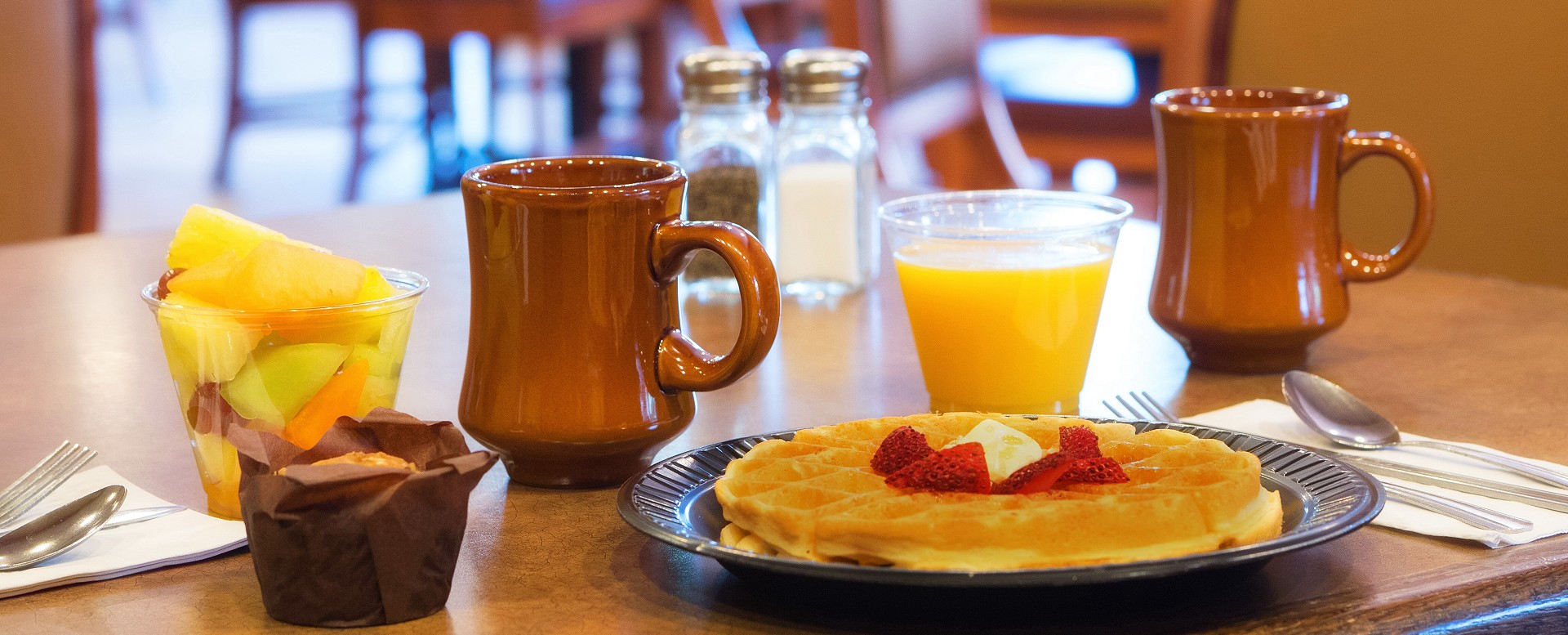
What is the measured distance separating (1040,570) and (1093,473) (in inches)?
3.6

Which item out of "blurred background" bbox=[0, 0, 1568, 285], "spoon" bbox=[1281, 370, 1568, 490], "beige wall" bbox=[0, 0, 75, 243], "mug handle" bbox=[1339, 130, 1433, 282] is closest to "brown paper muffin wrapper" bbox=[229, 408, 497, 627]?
"spoon" bbox=[1281, 370, 1568, 490]

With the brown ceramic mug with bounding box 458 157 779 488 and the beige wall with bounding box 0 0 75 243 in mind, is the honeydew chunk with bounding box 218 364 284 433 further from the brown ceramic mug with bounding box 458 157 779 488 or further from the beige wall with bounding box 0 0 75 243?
the beige wall with bounding box 0 0 75 243

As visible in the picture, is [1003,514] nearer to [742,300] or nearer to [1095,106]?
[742,300]

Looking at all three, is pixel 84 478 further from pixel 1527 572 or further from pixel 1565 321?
pixel 1565 321

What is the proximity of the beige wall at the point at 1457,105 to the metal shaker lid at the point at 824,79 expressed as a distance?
1.06 metres

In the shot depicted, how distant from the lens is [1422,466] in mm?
846

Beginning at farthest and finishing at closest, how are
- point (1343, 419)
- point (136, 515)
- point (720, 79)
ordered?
point (720, 79), point (1343, 419), point (136, 515)

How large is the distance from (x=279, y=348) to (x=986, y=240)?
0.43m

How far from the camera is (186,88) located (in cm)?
785

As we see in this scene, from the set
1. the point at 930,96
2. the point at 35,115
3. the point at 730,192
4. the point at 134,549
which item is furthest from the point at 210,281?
the point at 930,96

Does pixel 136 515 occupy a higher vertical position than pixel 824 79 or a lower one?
lower

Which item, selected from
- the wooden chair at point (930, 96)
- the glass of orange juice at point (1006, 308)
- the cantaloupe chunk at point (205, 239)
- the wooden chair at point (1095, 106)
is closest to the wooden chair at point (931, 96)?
the wooden chair at point (930, 96)

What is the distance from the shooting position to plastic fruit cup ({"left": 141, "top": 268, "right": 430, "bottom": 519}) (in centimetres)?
77

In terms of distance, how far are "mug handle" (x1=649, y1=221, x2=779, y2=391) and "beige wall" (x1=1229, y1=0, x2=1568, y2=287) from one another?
1547mm
